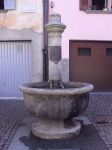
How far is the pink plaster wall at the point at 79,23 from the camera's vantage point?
439 inches

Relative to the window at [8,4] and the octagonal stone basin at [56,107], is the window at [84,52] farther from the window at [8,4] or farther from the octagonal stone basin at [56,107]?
the octagonal stone basin at [56,107]

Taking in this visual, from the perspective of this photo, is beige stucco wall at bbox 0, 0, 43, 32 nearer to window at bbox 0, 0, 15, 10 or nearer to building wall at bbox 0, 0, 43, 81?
building wall at bbox 0, 0, 43, 81

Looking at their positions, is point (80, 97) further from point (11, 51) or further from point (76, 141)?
point (11, 51)

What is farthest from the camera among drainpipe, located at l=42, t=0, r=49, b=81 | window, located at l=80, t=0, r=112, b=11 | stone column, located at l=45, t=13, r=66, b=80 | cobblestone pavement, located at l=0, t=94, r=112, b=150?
window, located at l=80, t=0, r=112, b=11

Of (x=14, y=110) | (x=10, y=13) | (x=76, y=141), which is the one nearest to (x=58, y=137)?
(x=76, y=141)

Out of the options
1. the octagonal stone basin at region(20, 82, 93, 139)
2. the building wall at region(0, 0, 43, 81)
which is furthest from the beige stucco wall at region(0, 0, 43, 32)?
the octagonal stone basin at region(20, 82, 93, 139)

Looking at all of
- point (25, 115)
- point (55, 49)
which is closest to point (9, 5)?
point (25, 115)

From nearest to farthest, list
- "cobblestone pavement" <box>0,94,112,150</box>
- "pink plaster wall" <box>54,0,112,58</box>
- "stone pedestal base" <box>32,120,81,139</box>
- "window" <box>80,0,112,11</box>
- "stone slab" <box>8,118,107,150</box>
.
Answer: "stone slab" <box>8,118,107,150</box>
"stone pedestal base" <box>32,120,81,139</box>
"cobblestone pavement" <box>0,94,112,150</box>
"pink plaster wall" <box>54,0,112,58</box>
"window" <box>80,0,112,11</box>

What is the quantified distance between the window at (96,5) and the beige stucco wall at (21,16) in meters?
1.47

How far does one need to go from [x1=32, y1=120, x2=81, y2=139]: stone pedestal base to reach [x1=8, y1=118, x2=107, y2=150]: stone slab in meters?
0.10

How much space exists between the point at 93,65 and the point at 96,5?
6.79 ft

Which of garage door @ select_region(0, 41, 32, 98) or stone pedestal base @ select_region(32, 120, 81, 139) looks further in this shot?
garage door @ select_region(0, 41, 32, 98)

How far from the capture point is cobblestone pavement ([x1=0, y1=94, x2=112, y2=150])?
630 cm

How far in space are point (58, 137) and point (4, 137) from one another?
3.35 feet
